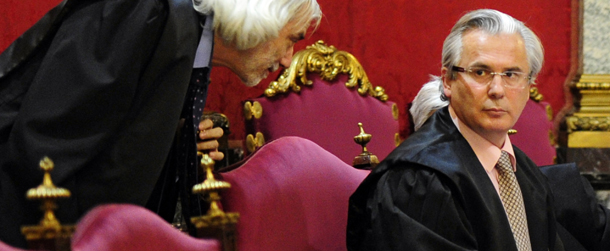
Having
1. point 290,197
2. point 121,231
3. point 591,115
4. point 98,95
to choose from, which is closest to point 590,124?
point 591,115

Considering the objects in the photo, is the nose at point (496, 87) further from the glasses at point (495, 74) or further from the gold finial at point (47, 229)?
the gold finial at point (47, 229)

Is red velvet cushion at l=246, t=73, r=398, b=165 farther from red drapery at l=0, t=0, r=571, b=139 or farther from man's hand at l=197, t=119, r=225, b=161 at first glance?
man's hand at l=197, t=119, r=225, b=161

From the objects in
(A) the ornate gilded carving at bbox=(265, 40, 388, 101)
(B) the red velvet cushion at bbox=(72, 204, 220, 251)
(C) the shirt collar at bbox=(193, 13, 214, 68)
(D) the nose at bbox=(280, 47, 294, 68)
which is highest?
(C) the shirt collar at bbox=(193, 13, 214, 68)

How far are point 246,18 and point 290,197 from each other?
42 cm

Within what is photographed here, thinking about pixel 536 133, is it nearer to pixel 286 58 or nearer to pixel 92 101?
pixel 286 58

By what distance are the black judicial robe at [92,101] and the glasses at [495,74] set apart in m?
0.66

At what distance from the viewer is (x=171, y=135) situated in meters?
1.52

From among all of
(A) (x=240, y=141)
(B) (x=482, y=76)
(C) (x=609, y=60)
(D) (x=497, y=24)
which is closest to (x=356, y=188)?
(B) (x=482, y=76)

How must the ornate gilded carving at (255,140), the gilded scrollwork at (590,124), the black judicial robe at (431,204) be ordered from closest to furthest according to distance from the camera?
the black judicial robe at (431,204), the ornate gilded carving at (255,140), the gilded scrollwork at (590,124)

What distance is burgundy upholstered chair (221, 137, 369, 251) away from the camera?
1.51 metres

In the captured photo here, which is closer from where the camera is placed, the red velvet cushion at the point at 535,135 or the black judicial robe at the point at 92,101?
the black judicial robe at the point at 92,101

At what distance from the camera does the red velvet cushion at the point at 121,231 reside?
93cm

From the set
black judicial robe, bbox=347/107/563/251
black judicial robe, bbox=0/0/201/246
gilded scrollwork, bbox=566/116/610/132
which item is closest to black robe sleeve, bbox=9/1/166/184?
black judicial robe, bbox=0/0/201/246

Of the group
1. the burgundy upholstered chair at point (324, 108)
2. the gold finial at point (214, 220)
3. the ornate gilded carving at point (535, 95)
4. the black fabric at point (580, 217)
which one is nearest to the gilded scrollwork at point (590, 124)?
the ornate gilded carving at point (535, 95)
